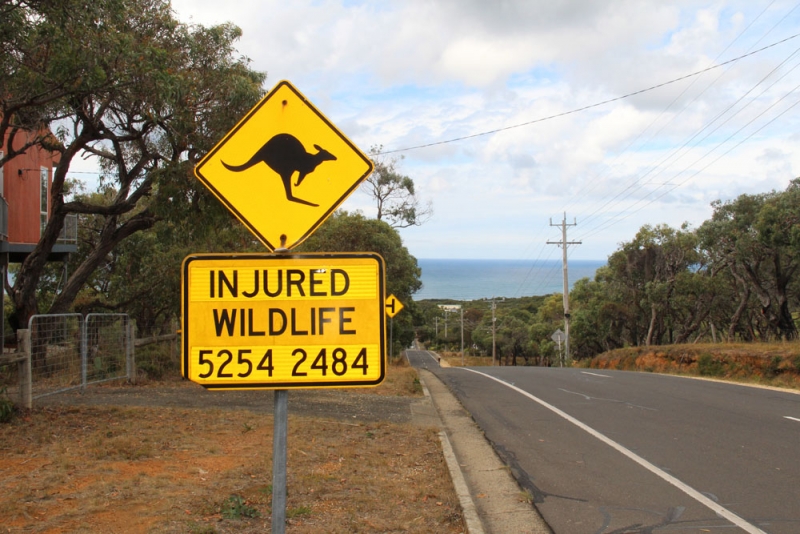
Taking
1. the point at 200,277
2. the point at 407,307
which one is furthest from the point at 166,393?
the point at 407,307

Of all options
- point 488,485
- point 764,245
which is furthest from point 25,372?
point 764,245

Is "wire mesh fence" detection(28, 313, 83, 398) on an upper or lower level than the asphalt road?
upper

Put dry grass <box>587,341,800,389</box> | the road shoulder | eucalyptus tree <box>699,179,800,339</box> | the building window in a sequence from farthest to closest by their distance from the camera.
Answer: eucalyptus tree <box>699,179,800,339</box>
the building window
dry grass <box>587,341,800,389</box>
the road shoulder

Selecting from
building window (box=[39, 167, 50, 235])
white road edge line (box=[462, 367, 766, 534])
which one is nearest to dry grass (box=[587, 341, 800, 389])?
white road edge line (box=[462, 367, 766, 534])

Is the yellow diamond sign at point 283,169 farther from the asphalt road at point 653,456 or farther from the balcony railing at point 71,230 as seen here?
the balcony railing at point 71,230

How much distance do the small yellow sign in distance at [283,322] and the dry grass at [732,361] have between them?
17.6 m

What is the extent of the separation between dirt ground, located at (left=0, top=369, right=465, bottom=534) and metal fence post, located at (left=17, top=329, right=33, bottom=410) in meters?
0.33

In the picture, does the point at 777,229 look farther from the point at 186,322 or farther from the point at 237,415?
the point at 186,322

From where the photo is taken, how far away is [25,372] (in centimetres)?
977

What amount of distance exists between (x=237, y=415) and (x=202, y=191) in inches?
174

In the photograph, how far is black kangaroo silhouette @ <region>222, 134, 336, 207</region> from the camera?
119 inches

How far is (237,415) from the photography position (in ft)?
33.5

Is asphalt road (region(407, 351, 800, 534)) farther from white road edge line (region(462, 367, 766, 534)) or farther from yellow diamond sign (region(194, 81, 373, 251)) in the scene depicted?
yellow diamond sign (region(194, 81, 373, 251))

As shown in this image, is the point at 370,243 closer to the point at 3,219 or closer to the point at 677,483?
the point at 3,219
